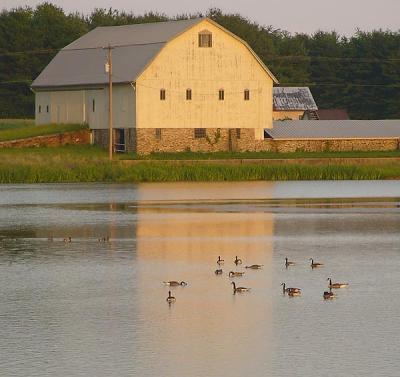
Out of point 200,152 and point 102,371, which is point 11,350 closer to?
point 102,371

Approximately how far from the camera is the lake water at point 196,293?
21.1 metres

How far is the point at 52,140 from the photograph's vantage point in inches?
3282

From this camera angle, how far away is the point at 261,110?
278 feet

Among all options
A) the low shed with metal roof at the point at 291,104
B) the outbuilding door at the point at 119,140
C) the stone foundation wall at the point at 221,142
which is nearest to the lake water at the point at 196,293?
the stone foundation wall at the point at 221,142

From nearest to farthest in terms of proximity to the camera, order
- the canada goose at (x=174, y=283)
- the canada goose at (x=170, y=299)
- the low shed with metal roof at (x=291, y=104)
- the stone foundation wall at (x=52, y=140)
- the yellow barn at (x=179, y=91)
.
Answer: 1. the canada goose at (x=170, y=299)
2. the canada goose at (x=174, y=283)
3. the yellow barn at (x=179, y=91)
4. the stone foundation wall at (x=52, y=140)
5. the low shed with metal roof at (x=291, y=104)

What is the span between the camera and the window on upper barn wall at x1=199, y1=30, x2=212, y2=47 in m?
81.2

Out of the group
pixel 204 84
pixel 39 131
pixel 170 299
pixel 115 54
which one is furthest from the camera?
pixel 115 54

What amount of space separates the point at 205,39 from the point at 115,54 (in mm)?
6680

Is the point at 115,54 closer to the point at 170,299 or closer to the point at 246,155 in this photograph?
the point at 246,155

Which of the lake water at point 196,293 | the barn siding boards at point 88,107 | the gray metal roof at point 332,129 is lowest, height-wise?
the lake water at point 196,293

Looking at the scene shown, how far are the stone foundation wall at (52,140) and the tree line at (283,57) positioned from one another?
99.2ft

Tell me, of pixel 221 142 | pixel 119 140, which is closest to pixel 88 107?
pixel 119 140

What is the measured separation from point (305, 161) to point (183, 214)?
27.4 meters

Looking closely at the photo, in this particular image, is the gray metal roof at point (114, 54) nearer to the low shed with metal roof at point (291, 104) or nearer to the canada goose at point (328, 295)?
the low shed with metal roof at point (291, 104)
